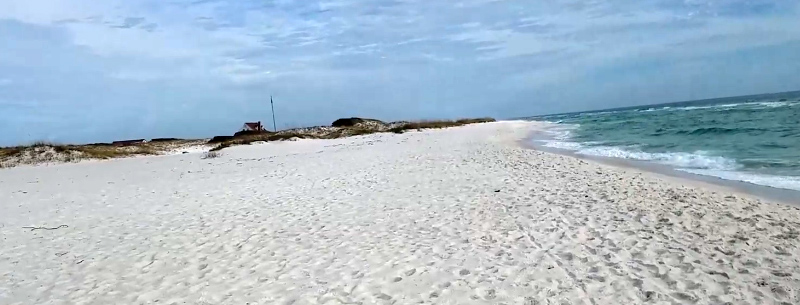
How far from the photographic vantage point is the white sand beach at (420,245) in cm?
503

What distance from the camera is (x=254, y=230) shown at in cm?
797

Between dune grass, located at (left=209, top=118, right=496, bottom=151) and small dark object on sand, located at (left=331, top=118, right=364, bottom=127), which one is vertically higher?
small dark object on sand, located at (left=331, top=118, right=364, bottom=127)


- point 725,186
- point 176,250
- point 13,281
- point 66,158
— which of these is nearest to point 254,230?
point 176,250

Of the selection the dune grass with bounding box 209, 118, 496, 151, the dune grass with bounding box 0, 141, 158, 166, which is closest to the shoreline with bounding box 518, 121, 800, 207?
the dune grass with bounding box 209, 118, 496, 151

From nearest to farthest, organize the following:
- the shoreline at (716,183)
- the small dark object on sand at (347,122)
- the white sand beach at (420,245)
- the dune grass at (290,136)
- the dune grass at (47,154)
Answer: the white sand beach at (420,245), the shoreline at (716,183), the dune grass at (47,154), the dune grass at (290,136), the small dark object on sand at (347,122)

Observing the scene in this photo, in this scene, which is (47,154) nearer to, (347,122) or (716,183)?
(716,183)

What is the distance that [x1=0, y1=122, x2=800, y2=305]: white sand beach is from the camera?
16.5 feet

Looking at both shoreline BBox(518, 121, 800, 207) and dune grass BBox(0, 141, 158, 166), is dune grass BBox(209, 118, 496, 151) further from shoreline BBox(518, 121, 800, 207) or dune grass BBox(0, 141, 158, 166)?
shoreline BBox(518, 121, 800, 207)

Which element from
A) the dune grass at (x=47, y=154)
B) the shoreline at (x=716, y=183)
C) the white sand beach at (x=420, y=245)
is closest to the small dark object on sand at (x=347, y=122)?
the dune grass at (x=47, y=154)

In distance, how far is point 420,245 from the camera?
262 inches

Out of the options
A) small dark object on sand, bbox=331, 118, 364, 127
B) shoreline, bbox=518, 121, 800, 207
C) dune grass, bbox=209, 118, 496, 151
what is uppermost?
small dark object on sand, bbox=331, 118, 364, 127

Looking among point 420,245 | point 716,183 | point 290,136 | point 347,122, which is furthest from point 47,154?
point 347,122

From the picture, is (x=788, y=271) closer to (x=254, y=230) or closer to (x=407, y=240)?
(x=407, y=240)

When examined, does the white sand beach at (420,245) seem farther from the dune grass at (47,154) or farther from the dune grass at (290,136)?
the dune grass at (290,136)
